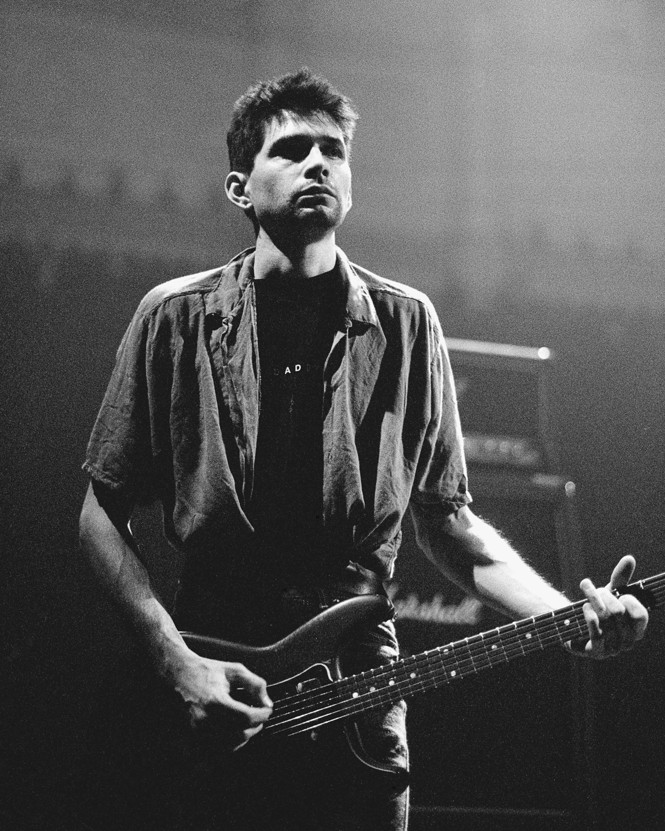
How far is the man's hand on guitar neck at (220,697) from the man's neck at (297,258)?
0.77 meters

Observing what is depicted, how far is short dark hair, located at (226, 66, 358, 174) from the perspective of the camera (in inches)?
68.5

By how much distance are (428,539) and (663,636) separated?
134 cm

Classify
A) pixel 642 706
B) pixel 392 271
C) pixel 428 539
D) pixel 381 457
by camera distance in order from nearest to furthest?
pixel 381 457 < pixel 428 539 < pixel 642 706 < pixel 392 271

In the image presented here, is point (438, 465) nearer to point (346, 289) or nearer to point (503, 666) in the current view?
point (346, 289)

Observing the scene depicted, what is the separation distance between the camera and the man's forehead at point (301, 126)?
5.61 ft

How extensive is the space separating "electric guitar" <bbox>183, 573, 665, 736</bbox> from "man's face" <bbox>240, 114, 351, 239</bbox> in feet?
2.37

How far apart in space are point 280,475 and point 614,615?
0.64 m

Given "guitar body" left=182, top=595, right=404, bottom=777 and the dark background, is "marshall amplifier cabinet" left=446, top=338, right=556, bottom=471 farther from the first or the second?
"guitar body" left=182, top=595, right=404, bottom=777

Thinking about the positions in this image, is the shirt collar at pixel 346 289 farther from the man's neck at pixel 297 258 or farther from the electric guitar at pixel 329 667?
the electric guitar at pixel 329 667

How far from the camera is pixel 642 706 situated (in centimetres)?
262

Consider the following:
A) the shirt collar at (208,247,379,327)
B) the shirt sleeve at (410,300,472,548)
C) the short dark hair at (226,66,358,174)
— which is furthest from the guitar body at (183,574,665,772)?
the short dark hair at (226,66,358,174)

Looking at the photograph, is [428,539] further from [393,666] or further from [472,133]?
[472,133]

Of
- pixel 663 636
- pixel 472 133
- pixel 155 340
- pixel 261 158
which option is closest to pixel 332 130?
pixel 261 158

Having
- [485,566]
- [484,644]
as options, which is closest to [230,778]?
[484,644]
